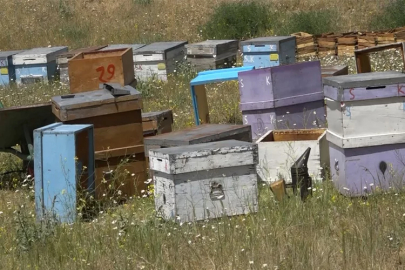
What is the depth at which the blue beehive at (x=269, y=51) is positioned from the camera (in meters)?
13.4

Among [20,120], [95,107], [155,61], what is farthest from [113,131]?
[155,61]

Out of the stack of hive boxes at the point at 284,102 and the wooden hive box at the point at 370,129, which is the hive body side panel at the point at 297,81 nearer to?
the stack of hive boxes at the point at 284,102

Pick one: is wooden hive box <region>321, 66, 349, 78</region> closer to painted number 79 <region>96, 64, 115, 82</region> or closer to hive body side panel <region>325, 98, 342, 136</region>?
hive body side panel <region>325, 98, 342, 136</region>

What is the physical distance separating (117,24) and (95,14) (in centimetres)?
197

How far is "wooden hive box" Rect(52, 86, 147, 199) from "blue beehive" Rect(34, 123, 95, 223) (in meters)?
0.34

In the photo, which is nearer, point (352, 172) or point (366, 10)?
point (352, 172)

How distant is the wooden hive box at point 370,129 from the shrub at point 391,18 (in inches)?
511

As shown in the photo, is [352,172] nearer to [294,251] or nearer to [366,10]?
[294,251]

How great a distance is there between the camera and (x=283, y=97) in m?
8.33

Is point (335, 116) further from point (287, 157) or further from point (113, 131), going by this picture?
point (113, 131)

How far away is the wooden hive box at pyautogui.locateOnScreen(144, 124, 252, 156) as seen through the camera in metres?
7.07

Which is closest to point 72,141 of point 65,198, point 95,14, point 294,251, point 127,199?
point 65,198

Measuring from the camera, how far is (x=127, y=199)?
24.7 ft

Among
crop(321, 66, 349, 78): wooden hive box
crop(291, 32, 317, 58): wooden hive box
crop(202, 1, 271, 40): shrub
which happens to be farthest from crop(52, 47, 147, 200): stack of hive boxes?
A: crop(202, 1, 271, 40): shrub
